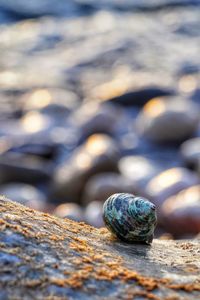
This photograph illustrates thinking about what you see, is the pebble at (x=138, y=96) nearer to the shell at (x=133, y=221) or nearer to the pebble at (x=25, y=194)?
the pebble at (x=25, y=194)

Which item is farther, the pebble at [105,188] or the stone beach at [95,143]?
the pebble at [105,188]

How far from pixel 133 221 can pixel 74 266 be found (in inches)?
23.3

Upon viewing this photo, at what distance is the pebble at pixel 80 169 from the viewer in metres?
8.48

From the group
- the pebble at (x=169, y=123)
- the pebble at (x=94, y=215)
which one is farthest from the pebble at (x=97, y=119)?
the pebble at (x=94, y=215)

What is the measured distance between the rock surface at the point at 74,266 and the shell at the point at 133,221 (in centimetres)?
13

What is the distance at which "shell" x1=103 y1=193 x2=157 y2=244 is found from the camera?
2.21 metres

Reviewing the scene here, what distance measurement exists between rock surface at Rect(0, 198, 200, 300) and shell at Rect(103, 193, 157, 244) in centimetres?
13

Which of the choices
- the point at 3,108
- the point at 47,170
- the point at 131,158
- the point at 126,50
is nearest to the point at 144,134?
the point at 131,158

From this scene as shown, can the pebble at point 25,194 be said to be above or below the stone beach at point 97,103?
below

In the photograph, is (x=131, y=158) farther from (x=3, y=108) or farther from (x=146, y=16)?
(x=146, y=16)

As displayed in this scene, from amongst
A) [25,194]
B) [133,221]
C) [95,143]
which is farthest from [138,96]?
[133,221]

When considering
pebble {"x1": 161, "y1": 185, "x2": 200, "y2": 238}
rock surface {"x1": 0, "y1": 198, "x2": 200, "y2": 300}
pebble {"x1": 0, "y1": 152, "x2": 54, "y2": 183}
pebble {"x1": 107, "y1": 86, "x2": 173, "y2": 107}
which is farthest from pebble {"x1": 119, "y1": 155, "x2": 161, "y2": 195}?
rock surface {"x1": 0, "y1": 198, "x2": 200, "y2": 300}

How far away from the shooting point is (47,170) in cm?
922

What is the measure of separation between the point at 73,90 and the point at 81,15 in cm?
723
